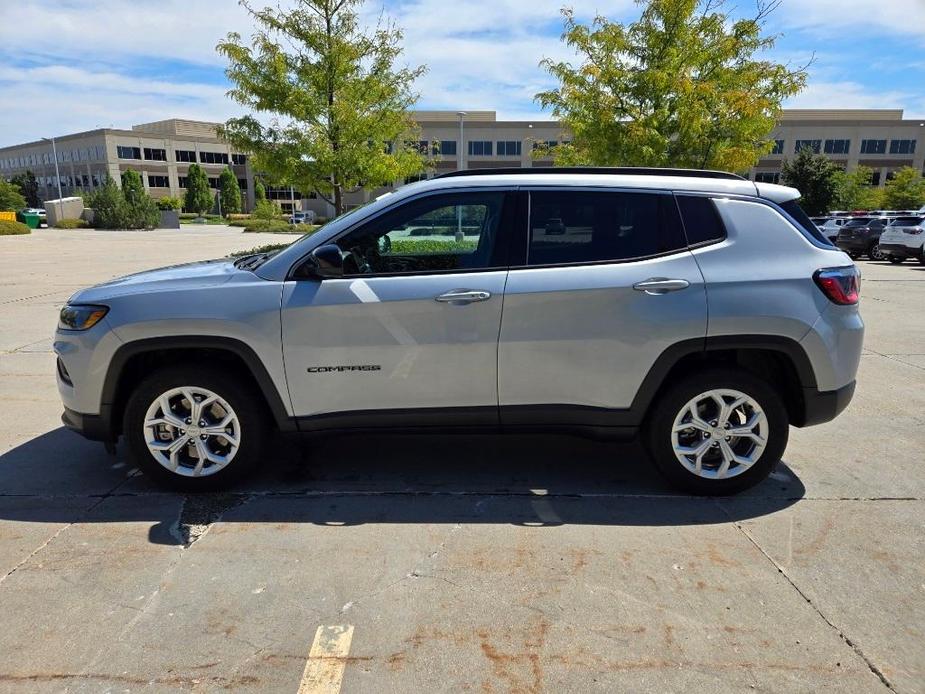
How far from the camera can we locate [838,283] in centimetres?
354

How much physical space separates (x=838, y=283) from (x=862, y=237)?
24.3 m

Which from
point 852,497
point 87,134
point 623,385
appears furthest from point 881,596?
point 87,134

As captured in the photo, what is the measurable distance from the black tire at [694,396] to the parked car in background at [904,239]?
847 inches

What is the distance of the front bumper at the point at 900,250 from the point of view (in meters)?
20.7

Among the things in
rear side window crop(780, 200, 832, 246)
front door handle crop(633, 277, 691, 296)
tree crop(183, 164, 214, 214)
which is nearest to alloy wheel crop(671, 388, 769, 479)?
front door handle crop(633, 277, 691, 296)

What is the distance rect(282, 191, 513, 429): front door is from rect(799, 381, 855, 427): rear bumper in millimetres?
1803

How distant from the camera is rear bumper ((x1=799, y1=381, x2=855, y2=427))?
364 cm

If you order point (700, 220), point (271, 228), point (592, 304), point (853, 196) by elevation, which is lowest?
point (271, 228)

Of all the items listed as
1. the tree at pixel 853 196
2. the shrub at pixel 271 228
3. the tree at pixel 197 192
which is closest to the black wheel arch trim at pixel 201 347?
the shrub at pixel 271 228

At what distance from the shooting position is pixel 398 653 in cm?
246

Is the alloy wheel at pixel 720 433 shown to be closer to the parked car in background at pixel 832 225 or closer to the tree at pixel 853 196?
the parked car in background at pixel 832 225

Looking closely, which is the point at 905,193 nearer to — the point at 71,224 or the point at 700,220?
the point at 700,220

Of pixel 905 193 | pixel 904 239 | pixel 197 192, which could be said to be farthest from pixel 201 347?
pixel 197 192

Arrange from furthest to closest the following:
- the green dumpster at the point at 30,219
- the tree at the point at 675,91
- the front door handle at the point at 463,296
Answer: the green dumpster at the point at 30,219
the tree at the point at 675,91
the front door handle at the point at 463,296
